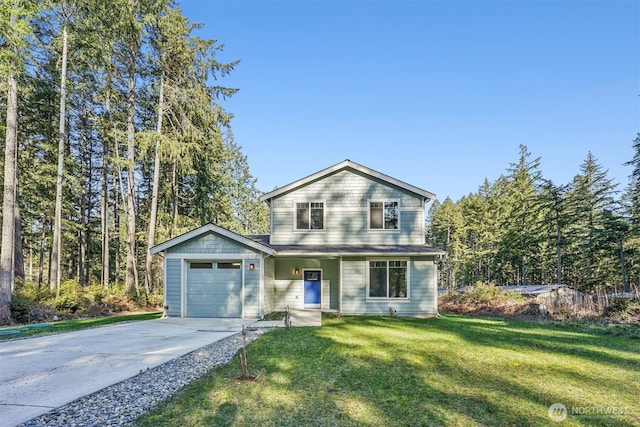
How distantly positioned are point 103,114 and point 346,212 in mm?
15836

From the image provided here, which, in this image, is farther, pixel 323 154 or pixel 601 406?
pixel 323 154

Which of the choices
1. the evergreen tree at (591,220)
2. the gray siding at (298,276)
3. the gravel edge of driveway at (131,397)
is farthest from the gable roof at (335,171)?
the evergreen tree at (591,220)

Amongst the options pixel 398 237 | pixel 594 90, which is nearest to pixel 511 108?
pixel 594 90

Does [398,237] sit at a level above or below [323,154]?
below

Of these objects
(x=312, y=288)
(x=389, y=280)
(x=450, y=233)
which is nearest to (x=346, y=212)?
(x=389, y=280)

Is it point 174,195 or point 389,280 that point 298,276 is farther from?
point 174,195

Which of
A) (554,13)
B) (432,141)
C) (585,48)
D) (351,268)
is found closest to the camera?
(554,13)

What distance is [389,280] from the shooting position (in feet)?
43.0

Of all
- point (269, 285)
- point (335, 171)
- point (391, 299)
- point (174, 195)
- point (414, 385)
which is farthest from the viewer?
point (174, 195)

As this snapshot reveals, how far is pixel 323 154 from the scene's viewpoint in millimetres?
28062

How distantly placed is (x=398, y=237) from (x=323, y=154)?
1583cm

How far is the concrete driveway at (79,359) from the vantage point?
398 centimetres

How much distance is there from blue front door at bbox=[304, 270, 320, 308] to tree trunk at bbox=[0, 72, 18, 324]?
10.3 metres

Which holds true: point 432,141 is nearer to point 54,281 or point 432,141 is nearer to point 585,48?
point 585,48
